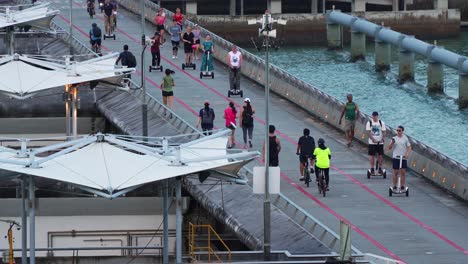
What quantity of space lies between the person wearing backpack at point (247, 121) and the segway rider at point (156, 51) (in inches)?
628

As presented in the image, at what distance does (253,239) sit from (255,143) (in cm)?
1366

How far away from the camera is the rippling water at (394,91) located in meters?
84.3

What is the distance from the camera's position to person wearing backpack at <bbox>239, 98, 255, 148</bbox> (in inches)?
2211

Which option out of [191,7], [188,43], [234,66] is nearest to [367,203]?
[234,66]

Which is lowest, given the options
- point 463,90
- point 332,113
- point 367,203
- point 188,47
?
point 463,90

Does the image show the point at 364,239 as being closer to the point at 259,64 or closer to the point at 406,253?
the point at 406,253

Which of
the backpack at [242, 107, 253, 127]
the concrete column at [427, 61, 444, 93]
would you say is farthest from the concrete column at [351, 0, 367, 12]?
the backpack at [242, 107, 253, 127]

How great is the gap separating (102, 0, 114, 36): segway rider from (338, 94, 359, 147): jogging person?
2786cm

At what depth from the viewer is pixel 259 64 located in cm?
7362

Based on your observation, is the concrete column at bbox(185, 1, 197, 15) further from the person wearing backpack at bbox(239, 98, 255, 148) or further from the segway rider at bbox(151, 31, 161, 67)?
the person wearing backpack at bbox(239, 98, 255, 148)

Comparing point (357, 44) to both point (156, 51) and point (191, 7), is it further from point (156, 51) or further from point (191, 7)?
point (156, 51)

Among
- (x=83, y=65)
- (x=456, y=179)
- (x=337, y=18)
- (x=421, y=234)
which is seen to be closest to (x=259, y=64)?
(x=83, y=65)

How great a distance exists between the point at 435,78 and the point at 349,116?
3873cm

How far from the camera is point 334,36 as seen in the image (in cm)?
11688
